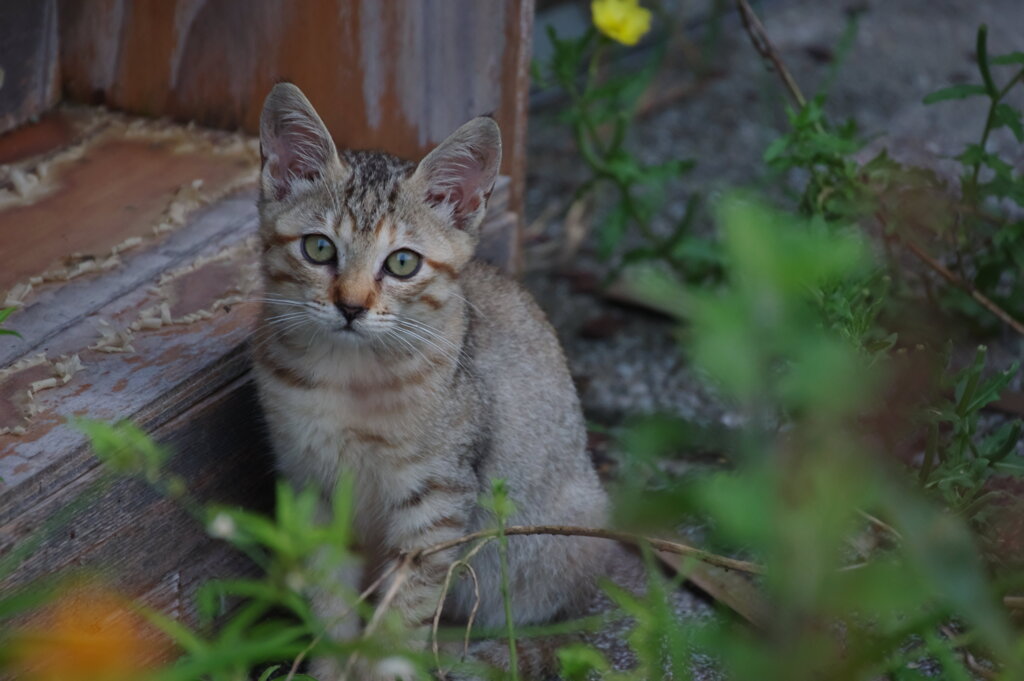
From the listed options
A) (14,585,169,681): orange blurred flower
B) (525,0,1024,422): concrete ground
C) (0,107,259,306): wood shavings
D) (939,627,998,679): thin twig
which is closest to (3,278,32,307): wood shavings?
(0,107,259,306): wood shavings

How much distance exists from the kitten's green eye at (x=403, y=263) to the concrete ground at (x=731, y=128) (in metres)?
1.51

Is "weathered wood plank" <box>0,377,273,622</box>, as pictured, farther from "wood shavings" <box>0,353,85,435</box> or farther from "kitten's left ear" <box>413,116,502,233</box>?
"kitten's left ear" <box>413,116,502,233</box>

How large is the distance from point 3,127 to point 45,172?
1.17 ft

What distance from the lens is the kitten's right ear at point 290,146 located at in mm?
2869

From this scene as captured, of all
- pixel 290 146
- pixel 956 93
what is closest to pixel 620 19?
pixel 956 93

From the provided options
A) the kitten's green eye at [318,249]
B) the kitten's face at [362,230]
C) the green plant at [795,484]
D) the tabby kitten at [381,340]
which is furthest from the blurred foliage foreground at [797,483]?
the kitten's green eye at [318,249]

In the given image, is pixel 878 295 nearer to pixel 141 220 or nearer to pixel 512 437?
pixel 512 437

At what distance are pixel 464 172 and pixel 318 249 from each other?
1.43 feet

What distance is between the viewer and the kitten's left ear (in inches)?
115

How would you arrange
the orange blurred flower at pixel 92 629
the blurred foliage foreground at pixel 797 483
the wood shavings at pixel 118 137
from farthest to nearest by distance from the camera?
1. the wood shavings at pixel 118 137
2. the orange blurred flower at pixel 92 629
3. the blurred foliage foreground at pixel 797 483

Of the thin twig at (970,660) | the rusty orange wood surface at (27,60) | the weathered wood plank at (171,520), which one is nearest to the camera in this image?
the weathered wood plank at (171,520)

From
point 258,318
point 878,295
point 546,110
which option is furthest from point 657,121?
point 258,318

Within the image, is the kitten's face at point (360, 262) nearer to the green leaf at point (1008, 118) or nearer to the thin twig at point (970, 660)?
the thin twig at point (970, 660)

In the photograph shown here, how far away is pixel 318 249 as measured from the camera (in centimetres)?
283
